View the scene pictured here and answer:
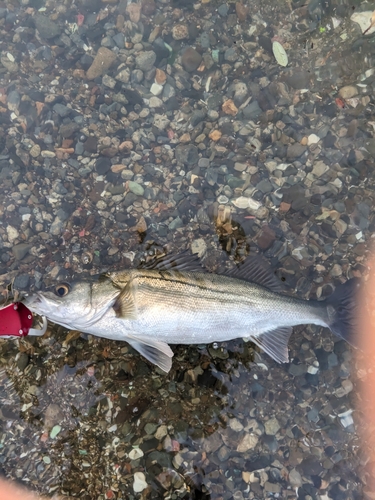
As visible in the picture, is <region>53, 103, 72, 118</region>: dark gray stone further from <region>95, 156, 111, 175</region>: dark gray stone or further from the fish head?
the fish head

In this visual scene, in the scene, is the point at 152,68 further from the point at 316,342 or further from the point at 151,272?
the point at 316,342

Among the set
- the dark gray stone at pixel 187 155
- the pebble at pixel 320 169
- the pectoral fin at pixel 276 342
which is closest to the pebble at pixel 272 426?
the pectoral fin at pixel 276 342

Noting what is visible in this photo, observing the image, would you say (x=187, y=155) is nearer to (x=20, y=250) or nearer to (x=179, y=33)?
(x=179, y=33)

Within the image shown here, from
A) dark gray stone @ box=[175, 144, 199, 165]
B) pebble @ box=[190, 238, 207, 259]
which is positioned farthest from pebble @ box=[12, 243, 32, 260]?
dark gray stone @ box=[175, 144, 199, 165]

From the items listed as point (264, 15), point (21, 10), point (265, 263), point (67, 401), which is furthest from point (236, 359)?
point (21, 10)

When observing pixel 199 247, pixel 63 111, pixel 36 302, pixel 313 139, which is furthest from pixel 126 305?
pixel 313 139

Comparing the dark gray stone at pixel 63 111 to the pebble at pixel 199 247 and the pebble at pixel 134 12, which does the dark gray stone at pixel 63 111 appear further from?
the pebble at pixel 199 247

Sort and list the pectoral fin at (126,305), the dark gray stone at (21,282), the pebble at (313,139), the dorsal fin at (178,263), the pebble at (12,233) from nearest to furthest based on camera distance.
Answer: the pectoral fin at (126,305)
the dorsal fin at (178,263)
the dark gray stone at (21,282)
the pebble at (12,233)
the pebble at (313,139)
